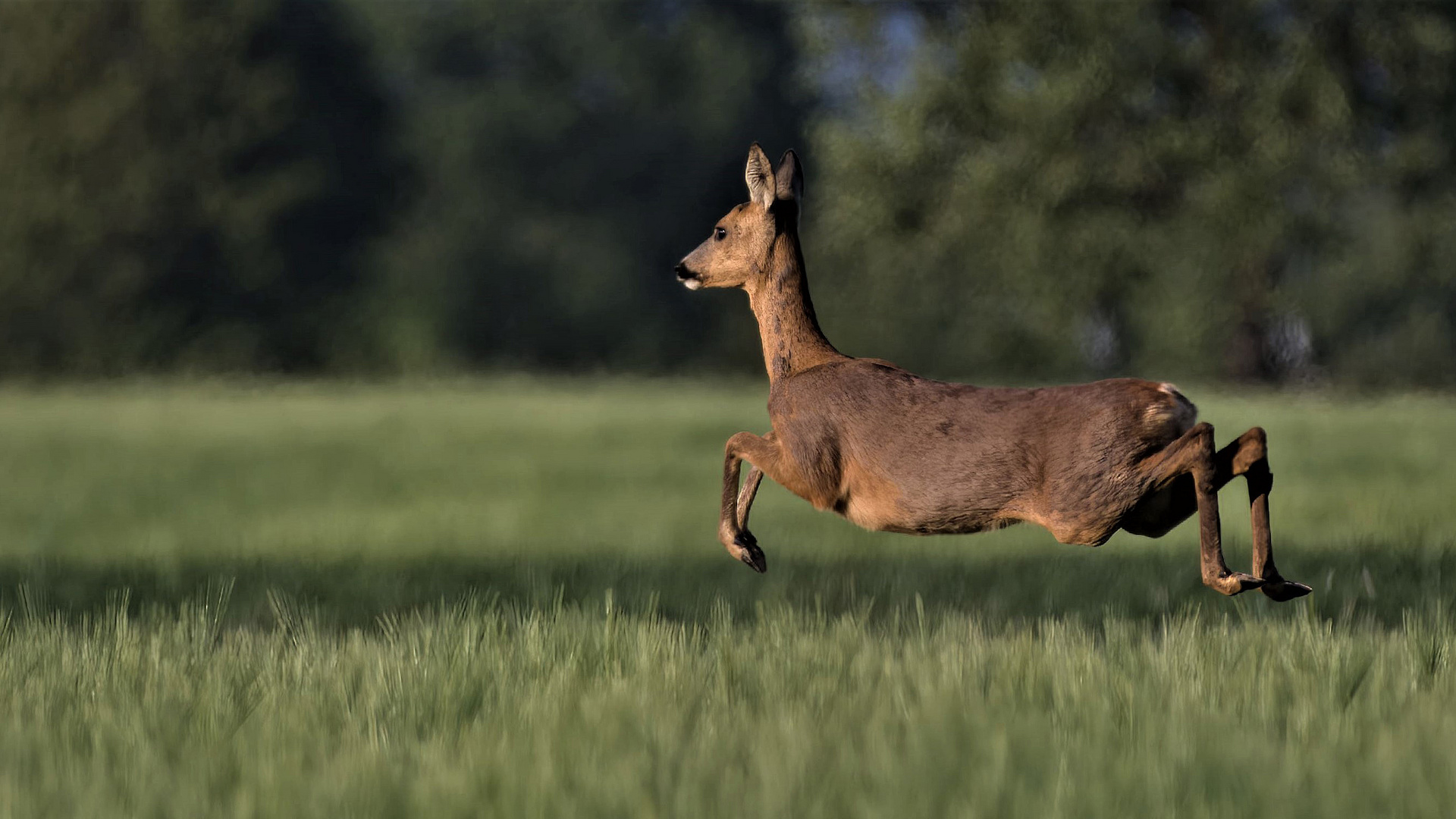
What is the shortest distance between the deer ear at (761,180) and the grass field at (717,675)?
1.51 meters

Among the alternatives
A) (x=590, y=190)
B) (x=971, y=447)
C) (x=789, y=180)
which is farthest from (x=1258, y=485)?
(x=590, y=190)

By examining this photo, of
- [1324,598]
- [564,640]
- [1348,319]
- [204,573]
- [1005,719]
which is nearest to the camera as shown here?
[1005,719]

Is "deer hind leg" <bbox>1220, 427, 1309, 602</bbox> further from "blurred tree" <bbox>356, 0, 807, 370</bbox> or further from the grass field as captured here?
"blurred tree" <bbox>356, 0, 807, 370</bbox>

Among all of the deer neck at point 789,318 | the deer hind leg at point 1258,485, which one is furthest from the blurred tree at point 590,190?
the deer hind leg at point 1258,485

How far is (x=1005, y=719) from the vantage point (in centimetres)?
456

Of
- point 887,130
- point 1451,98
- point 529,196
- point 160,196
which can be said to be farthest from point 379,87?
point 1451,98

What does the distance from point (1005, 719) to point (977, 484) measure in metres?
0.86

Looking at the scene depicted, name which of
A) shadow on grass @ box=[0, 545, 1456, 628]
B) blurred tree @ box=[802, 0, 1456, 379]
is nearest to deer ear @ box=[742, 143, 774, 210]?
shadow on grass @ box=[0, 545, 1456, 628]

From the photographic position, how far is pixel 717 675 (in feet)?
16.9

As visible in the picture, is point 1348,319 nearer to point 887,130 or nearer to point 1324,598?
point 887,130

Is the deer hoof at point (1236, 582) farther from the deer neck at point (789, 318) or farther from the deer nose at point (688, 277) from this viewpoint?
the deer nose at point (688, 277)

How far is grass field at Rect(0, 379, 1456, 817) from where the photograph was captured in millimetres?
4020

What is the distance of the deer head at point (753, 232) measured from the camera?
4262 mm

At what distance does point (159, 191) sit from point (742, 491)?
1472 inches
